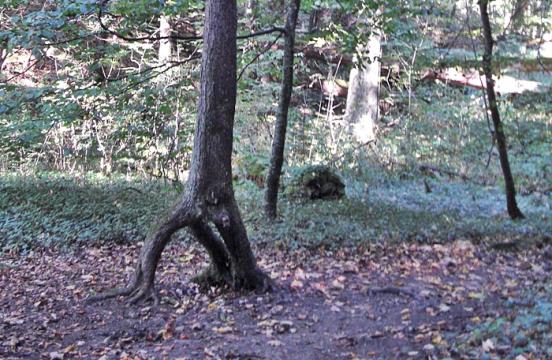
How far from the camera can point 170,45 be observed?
17.8m

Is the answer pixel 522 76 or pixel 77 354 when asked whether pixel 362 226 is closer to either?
pixel 77 354

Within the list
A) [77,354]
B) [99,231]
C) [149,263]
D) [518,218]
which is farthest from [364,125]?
[77,354]

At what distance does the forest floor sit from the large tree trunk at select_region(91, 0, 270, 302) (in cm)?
73

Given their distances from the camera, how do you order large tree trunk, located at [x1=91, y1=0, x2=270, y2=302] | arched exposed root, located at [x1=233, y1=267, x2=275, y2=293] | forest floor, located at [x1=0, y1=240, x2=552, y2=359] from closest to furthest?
forest floor, located at [x1=0, y1=240, x2=552, y2=359], large tree trunk, located at [x1=91, y1=0, x2=270, y2=302], arched exposed root, located at [x1=233, y1=267, x2=275, y2=293]

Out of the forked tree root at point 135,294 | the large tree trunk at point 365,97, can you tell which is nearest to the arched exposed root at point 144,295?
the forked tree root at point 135,294

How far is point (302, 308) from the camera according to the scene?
6.70 meters

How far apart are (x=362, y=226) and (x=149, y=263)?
432 centimetres

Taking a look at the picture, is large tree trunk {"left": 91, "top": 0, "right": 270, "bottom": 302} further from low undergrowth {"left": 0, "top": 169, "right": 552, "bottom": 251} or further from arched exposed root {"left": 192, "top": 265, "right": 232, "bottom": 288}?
low undergrowth {"left": 0, "top": 169, "right": 552, "bottom": 251}

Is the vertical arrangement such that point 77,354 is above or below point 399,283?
below

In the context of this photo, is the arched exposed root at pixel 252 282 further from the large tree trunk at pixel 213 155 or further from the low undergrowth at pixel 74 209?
the low undergrowth at pixel 74 209

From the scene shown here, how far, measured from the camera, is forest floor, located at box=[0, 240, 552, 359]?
5.37 metres

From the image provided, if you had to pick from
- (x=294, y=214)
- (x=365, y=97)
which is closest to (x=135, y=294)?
(x=294, y=214)

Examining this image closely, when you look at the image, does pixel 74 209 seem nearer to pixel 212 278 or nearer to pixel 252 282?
pixel 212 278

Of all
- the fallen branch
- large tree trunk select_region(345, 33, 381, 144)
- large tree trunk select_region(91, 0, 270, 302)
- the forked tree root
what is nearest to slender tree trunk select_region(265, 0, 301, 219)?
large tree trunk select_region(91, 0, 270, 302)
